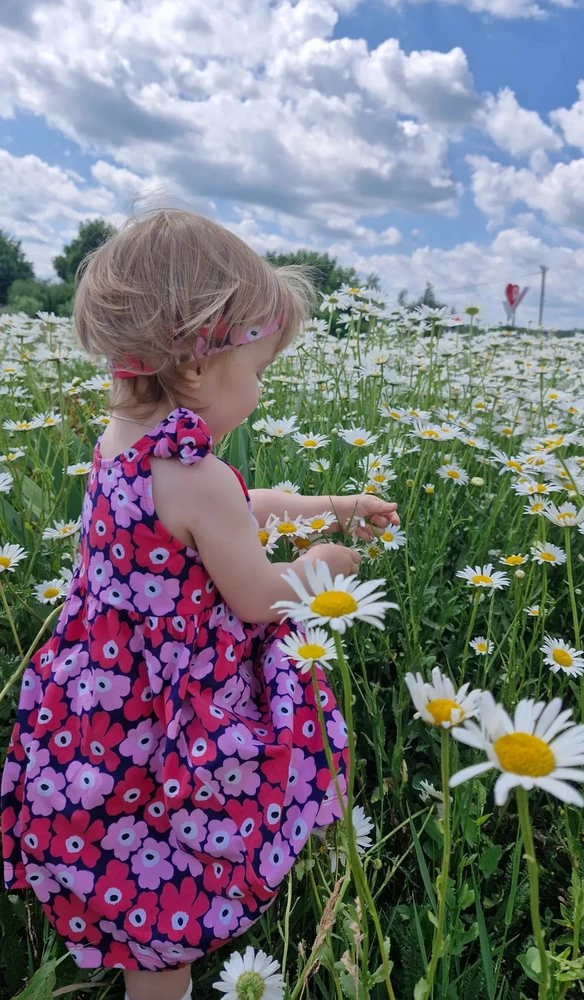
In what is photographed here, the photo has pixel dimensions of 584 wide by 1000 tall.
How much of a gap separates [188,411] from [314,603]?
0.47 meters

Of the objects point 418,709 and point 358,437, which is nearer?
point 418,709

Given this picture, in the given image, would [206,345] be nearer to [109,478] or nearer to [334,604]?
[109,478]

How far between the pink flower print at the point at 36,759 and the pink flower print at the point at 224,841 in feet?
0.84

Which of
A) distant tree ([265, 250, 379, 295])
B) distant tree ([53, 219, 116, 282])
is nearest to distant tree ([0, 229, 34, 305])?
distant tree ([53, 219, 116, 282])

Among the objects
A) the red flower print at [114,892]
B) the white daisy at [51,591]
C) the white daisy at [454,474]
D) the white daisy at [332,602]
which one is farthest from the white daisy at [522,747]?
the white daisy at [454,474]

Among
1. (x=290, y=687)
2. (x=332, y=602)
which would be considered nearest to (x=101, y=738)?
(x=290, y=687)

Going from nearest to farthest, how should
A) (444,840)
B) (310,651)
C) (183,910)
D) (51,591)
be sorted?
(444,840), (310,651), (183,910), (51,591)

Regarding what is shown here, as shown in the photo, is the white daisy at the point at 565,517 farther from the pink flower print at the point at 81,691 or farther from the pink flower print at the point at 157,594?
the pink flower print at the point at 81,691

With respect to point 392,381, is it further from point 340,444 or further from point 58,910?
point 58,910

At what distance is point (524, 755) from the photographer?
1.58ft

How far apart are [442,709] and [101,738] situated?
58 centimetres

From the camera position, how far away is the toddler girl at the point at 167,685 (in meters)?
0.97

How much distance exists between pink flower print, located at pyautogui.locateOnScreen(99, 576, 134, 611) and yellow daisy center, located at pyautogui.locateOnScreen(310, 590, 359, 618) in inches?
18.3

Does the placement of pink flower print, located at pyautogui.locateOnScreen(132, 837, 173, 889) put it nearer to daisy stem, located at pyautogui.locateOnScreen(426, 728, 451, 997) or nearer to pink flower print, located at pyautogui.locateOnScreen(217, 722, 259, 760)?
pink flower print, located at pyautogui.locateOnScreen(217, 722, 259, 760)
